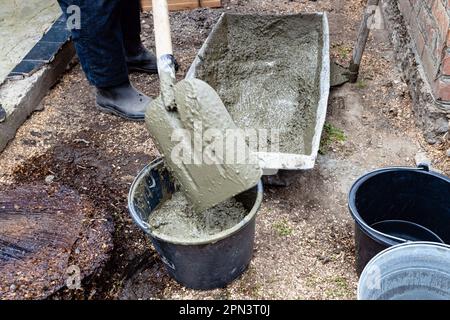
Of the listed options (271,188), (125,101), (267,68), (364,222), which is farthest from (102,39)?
(364,222)

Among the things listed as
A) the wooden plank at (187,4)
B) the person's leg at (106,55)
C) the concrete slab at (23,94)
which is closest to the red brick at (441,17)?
the person's leg at (106,55)

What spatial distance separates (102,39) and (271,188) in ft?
4.02

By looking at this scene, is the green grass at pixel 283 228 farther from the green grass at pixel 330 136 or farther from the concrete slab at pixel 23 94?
the concrete slab at pixel 23 94

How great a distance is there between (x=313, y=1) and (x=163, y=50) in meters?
2.37

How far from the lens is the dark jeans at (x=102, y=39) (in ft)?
8.16

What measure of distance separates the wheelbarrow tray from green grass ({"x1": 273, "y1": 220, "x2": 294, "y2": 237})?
0.44 meters

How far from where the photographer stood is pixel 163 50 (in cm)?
209

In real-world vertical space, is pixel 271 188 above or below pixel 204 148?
below

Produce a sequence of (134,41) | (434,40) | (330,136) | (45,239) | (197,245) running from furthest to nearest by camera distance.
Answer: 1. (134,41)
2. (330,136)
3. (434,40)
4. (45,239)
5. (197,245)

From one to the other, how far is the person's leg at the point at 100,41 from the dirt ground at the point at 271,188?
0.98 feet

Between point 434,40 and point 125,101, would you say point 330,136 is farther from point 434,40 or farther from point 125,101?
point 125,101

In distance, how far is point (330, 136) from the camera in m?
2.72

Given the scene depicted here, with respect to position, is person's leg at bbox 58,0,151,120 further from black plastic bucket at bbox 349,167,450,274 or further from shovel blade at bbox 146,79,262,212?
black plastic bucket at bbox 349,167,450,274
